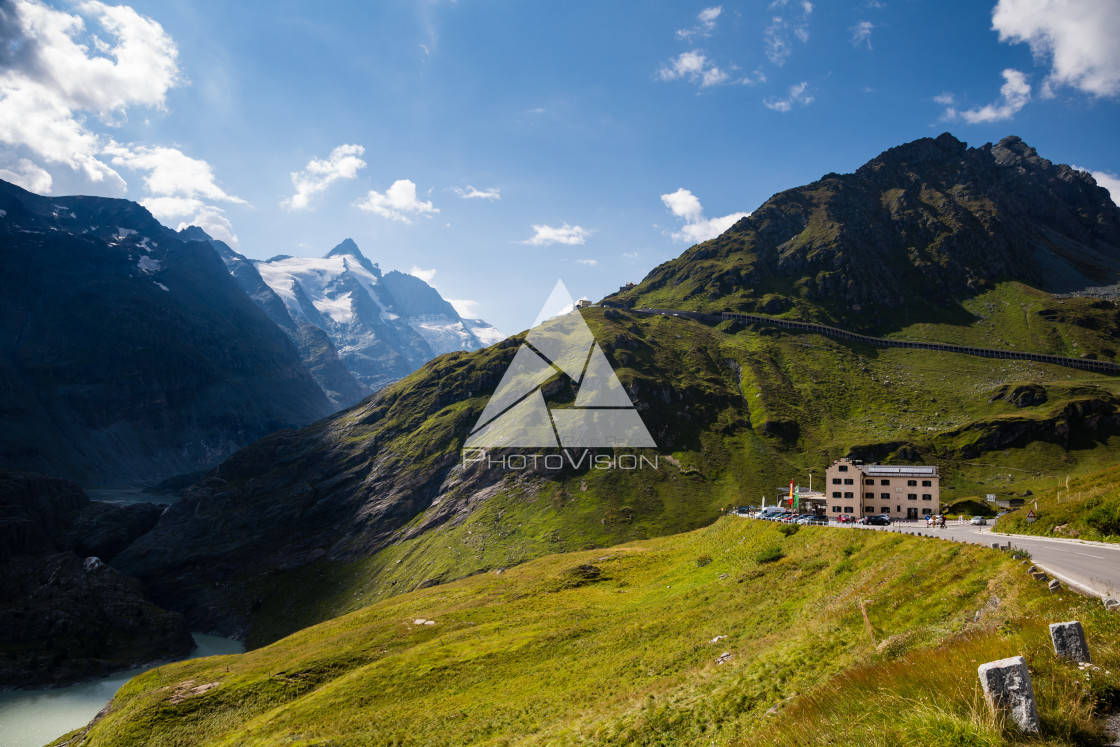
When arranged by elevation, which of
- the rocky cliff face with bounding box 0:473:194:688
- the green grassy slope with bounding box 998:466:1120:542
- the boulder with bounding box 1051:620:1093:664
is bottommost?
the rocky cliff face with bounding box 0:473:194:688

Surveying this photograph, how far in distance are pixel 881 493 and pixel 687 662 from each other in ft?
276

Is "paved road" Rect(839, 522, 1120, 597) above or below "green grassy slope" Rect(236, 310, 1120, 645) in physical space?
A: above

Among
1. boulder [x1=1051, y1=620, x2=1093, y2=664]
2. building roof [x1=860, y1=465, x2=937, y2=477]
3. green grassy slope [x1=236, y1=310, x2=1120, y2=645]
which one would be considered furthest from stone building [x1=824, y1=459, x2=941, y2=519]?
boulder [x1=1051, y1=620, x2=1093, y2=664]

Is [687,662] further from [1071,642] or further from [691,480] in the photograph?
[691,480]

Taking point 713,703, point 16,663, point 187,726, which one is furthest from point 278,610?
point 713,703

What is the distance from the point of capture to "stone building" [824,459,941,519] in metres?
95.0

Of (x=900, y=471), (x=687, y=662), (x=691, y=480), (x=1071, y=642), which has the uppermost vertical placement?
(x=1071, y=642)

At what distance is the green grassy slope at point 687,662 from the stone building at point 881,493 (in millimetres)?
38972

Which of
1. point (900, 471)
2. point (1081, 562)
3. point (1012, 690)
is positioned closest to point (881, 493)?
point (900, 471)

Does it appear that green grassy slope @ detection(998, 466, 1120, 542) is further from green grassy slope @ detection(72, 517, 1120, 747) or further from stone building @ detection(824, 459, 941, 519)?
stone building @ detection(824, 459, 941, 519)

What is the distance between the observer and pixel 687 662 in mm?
31328

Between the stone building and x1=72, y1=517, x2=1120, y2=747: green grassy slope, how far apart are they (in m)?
39.0

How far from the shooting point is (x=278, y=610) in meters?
161

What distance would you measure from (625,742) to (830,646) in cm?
952
